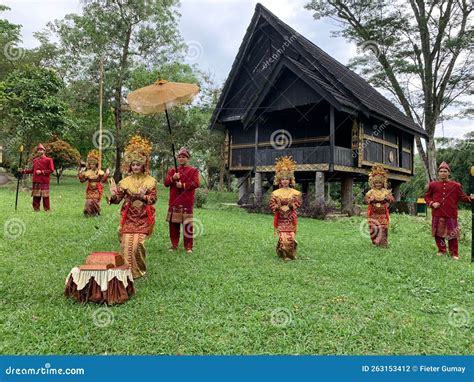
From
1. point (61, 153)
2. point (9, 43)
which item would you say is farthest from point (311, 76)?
point (9, 43)

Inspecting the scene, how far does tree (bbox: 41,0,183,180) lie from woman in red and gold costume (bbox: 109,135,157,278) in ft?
55.6

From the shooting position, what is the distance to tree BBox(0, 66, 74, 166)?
56.0ft

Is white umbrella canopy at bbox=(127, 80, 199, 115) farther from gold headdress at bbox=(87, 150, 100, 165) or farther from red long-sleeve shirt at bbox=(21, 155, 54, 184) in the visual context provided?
red long-sleeve shirt at bbox=(21, 155, 54, 184)

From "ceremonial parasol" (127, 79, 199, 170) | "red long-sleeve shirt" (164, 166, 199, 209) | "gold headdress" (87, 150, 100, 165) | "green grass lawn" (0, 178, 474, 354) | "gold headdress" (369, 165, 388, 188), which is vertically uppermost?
"ceremonial parasol" (127, 79, 199, 170)

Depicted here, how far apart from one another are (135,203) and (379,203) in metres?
5.41

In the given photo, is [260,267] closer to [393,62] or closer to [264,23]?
[264,23]

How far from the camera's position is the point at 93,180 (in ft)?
34.8

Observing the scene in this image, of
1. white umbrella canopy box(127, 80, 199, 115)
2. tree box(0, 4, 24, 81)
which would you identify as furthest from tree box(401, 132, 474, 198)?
tree box(0, 4, 24, 81)

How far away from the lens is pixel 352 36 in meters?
20.5

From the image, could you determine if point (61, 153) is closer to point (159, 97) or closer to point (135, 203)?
point (135, 203)

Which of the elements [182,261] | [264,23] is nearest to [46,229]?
[182,261]

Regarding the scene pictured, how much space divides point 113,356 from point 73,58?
72.9ft

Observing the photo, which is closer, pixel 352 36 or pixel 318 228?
pixel 318 228

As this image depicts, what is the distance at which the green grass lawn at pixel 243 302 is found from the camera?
3.78 metres
